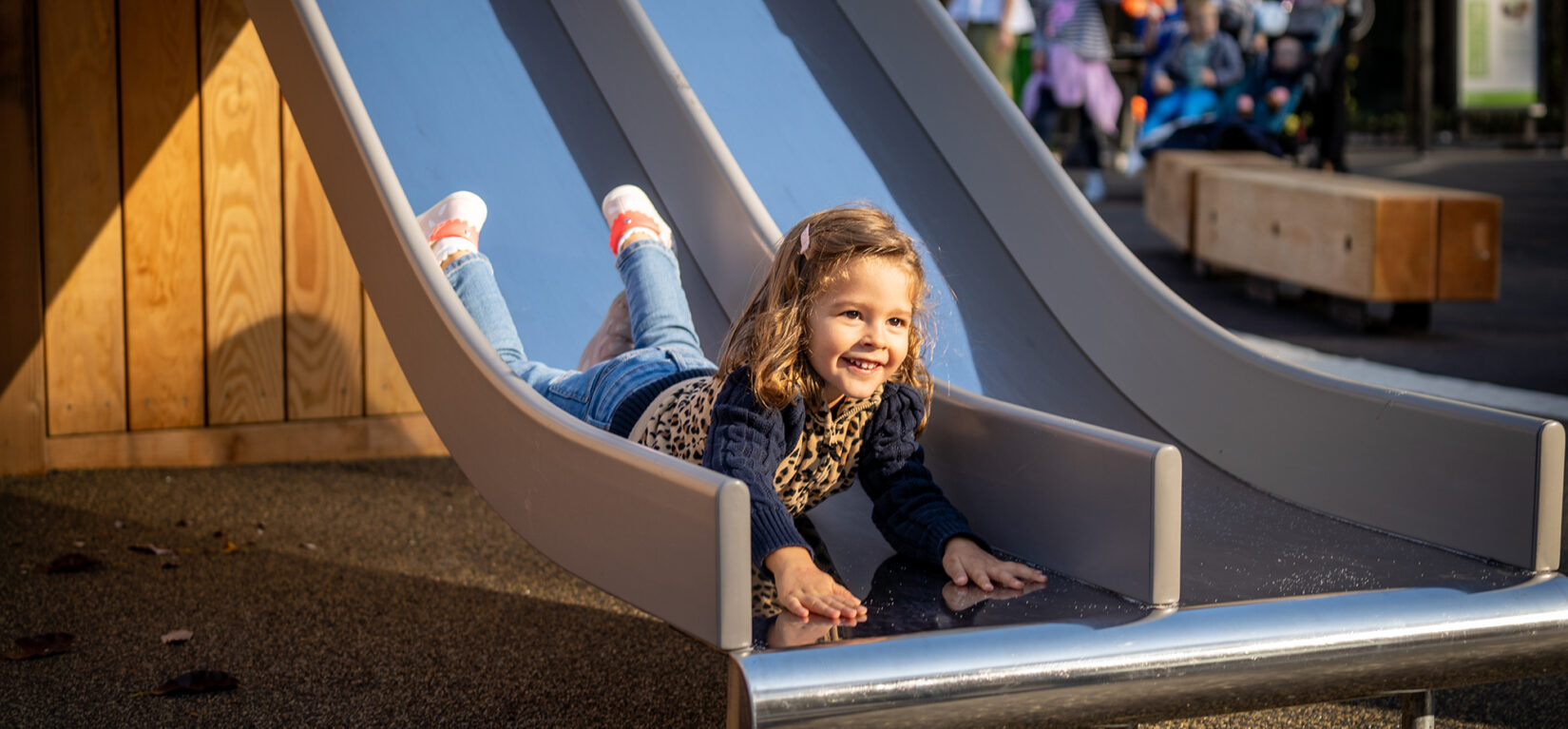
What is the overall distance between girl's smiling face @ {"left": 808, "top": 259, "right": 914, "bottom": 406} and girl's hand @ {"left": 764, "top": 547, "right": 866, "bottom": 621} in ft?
0.82

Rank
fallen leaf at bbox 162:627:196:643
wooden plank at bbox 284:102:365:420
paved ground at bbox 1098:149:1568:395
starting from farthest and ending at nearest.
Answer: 1. paved ground at bbox 1098:149:1568:395
2. wooden plank at bbox 284:102:365:420
3. fallen leaf at bbox 162:627:196:643

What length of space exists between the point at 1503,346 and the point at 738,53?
351 centimetres

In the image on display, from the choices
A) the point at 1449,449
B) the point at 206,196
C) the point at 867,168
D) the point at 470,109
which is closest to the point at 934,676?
the point at 1449,449

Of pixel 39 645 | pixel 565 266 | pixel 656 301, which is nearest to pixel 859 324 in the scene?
pixel 656 301

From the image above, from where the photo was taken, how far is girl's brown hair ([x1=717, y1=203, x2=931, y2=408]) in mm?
1828

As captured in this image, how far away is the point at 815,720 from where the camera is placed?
1465 millimetres

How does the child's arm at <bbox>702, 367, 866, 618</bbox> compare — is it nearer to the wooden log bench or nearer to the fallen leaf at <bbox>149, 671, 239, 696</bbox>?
the fallen leaf at <bbox>149, 671, 239, 696</bbox>

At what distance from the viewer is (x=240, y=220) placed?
3.87 meters

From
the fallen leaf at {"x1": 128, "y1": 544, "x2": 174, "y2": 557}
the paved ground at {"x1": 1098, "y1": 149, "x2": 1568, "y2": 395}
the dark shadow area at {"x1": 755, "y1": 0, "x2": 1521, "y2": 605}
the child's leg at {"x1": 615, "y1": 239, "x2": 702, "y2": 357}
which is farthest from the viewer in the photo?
the paved ground at {"x1": 1098, "y1": 149, "x2": 1568, "y2": 395}

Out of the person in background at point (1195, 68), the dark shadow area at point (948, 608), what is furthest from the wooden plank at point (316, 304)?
the person in background at point (1195, 68)

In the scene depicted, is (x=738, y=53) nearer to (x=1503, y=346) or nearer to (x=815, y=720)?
(x=815, y=720)

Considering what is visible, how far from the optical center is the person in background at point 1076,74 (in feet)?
36.5

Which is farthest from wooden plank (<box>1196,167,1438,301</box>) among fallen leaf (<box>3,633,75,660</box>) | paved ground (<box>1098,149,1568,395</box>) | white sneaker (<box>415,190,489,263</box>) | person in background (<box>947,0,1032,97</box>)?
fallen leaf (<box>3,633,75,660</box>)

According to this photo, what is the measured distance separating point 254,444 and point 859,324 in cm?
258
